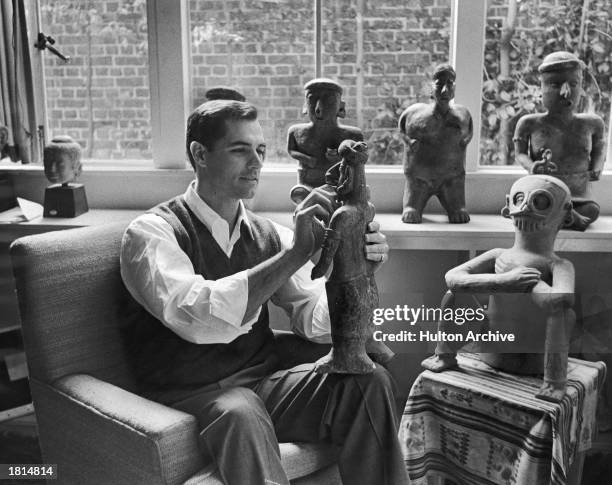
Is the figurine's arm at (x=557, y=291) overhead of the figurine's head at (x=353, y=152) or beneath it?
beneath

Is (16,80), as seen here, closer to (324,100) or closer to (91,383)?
(324,100)

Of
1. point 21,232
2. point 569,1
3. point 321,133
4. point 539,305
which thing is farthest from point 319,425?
point 569,1

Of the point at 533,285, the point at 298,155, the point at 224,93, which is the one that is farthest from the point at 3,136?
the point at 533,285

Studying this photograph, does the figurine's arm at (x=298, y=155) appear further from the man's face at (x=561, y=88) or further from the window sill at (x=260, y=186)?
the man's face at (x=561, y=88)

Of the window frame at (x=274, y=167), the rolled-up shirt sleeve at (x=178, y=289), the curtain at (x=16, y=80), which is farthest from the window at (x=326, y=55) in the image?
the rolled-up shirt sleeve at (x=178, y=289)

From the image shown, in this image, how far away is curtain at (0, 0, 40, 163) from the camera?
8.54 ft

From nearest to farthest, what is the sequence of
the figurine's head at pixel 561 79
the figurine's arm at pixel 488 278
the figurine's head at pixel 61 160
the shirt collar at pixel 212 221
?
the shirt collar at pixel 212 221
the figurine's arm at pixel 488 278
the figurine's head at pixel 561 79
the figurine's head at pixel 61 160

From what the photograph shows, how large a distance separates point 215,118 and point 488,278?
79cm

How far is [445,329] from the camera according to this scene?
73.9 inches

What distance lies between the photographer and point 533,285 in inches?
69.6

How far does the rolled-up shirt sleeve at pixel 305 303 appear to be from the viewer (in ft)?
5.70

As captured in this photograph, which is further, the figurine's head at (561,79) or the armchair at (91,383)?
the figurine's head at (561,79)

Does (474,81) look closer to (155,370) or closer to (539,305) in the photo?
(539,305)

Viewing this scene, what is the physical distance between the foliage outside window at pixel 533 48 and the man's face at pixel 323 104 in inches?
25.8
